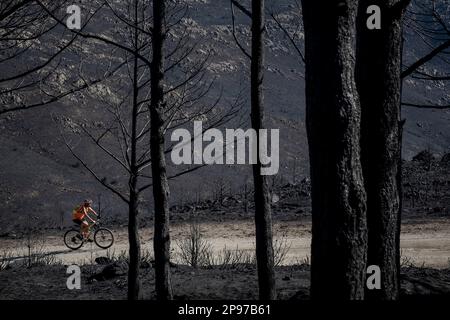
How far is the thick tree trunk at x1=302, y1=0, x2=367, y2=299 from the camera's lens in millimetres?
4215

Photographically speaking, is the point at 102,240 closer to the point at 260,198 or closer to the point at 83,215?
the point at 83,215

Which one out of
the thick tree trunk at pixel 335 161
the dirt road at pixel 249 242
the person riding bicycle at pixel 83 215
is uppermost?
the thick tree trunk at pixel 335 161

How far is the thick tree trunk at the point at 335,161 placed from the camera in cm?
421

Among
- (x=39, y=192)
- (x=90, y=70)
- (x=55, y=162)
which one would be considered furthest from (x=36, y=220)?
(x=90, y=70)

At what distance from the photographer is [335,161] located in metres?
4.23

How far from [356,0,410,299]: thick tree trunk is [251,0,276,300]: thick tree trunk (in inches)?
60.5

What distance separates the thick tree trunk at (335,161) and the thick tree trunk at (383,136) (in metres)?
1.12

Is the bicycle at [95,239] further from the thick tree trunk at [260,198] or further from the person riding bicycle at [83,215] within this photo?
the thick tree trunk at [260,198]

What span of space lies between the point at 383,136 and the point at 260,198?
1902 millimetres

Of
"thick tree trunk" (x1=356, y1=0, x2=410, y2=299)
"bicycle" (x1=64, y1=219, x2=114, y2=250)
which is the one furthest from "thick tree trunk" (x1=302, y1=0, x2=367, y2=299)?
"bicycle" (x1=64, y1=219, x2=114, y2=250)

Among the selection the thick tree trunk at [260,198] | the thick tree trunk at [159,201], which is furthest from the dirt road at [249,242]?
the thick tree trunk at [159,201]

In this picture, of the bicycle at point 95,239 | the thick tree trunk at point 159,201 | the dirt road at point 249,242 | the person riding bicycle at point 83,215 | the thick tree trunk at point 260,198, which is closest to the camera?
the thick tree trunk at point 159,201

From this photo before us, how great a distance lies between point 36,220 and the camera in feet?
91.0
